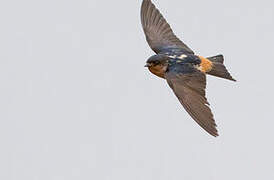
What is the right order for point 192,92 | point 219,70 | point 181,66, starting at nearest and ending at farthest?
point 192,92
point 181,66
point 219,70

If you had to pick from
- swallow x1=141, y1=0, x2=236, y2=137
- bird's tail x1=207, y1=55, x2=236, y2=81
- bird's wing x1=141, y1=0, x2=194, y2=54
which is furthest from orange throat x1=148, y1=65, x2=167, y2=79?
bird's wing x1=141, y1=0, x2=194, y2=54

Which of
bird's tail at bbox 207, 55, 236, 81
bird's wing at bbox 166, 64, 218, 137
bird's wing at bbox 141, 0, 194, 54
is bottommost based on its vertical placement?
bird's wing at bbox 166, 64, 218, 137

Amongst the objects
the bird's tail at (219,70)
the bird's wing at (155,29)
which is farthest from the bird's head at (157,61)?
the bird's wing at (155,29)

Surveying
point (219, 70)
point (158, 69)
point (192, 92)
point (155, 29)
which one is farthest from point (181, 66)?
point (155, 29)

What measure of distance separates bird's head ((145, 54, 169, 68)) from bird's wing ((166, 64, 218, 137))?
0.28ft

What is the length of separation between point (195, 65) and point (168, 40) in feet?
1.98

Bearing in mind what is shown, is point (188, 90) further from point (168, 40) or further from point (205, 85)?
point (168, 40)

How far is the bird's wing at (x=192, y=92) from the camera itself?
19.4 feet

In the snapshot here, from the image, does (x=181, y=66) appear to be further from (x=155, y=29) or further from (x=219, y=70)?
(x=155, y=29)

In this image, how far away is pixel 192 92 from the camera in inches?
248

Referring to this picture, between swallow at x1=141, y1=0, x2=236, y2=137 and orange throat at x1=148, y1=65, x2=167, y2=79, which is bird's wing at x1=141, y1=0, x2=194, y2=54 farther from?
orange throat at x1=148, y1=65, x2=167, y2=79

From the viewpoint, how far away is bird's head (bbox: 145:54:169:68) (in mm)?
6695

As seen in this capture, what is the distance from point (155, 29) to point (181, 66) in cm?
78

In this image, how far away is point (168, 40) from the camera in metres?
7.32
